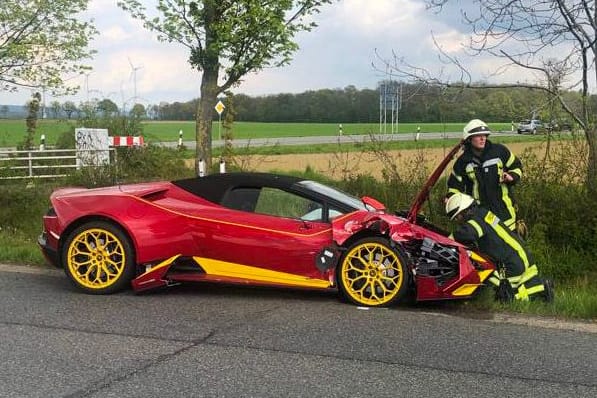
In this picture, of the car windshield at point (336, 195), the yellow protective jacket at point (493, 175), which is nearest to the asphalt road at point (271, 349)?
the car windshield at point (336, 195)

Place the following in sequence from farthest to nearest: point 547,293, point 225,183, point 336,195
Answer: point 336,195 → point 225,183 → point 547,293

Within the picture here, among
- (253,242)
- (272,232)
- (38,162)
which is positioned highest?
(38,162)

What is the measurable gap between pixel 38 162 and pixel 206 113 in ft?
22.1

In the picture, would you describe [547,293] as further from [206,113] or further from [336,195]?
[206,113]

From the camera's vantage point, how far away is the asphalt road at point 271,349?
407cm

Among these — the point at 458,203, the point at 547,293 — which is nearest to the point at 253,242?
the point at 458,203

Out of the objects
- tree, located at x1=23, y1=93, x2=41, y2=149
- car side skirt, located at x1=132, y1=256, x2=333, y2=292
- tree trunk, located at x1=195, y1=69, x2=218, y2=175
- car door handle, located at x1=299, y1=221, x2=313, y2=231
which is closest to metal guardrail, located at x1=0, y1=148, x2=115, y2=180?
tree, located at x1=23, y1=93, x2=41, y2=149

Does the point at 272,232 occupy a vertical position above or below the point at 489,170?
below

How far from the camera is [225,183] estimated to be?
660 centimetres

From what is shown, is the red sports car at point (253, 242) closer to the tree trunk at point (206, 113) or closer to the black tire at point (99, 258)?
the black tire at point (99, 258)

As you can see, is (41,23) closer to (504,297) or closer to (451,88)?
(451,88)

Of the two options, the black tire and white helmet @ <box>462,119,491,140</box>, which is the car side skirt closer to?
the black tire

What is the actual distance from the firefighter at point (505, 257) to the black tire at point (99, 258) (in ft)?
11.1

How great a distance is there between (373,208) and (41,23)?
13.2m
